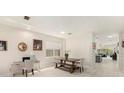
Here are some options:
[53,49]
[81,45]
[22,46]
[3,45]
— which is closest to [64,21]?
[22,46]

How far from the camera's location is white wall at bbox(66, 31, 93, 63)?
5887mm

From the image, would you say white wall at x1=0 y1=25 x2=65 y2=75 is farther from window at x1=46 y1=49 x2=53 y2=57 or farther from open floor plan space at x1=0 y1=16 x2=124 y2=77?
window at x1=46 y1=49 x2=53 y2=57

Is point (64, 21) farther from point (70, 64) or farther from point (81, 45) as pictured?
point (81, 45)

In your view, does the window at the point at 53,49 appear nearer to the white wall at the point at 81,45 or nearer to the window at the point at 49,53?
the window at the point at 49,53

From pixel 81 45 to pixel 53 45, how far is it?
1.97 m

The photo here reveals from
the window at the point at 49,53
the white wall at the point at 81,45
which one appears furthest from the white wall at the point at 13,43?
the white wall at the point at 81,45

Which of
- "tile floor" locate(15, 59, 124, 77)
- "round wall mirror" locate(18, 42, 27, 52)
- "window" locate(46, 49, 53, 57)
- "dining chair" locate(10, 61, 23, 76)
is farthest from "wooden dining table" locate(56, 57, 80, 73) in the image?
"dining chair" locate(10, 61, 23, 76)

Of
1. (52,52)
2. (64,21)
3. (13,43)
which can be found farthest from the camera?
(52,52)

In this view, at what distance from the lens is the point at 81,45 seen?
6.46m

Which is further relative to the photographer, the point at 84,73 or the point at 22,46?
the point at 22,46

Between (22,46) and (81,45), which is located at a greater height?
(81,45)
